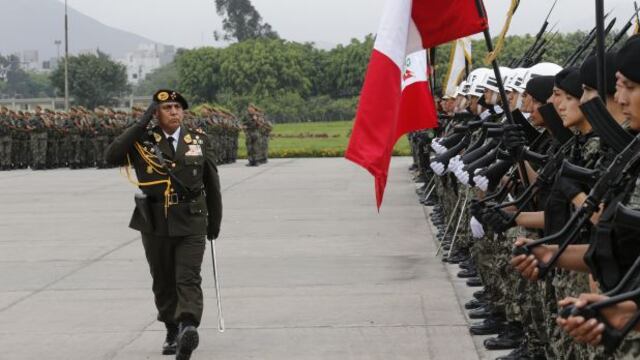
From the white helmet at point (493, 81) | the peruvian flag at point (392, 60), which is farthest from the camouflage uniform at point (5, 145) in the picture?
the peruvian flag at point (392, 60)

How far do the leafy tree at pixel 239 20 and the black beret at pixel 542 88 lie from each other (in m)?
111

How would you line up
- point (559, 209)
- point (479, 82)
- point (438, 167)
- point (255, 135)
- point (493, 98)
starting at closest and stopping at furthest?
point (559, 209) < point (493, 98) < point (438, 167) < point (479, 82) < point (255, 135)

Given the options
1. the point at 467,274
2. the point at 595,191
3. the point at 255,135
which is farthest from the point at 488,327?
the point at 255,135

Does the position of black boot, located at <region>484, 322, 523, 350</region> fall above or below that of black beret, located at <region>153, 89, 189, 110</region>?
below

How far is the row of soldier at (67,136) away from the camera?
29.8m

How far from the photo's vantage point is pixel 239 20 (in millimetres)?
117000

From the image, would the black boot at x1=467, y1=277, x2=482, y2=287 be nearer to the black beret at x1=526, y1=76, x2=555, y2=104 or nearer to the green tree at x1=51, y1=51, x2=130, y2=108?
the black beret at x1=526, y1=76, x2=555, y2=104

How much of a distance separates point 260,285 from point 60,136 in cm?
2109

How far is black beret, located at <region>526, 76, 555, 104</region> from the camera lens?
632cm

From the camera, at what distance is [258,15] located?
388 feet

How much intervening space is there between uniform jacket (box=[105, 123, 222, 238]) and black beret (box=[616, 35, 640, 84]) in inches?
160

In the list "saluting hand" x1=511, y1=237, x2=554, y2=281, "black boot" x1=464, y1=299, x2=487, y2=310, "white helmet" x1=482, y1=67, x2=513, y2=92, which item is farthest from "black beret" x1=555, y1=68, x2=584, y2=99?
"black boot" x1=464, y1=299, x2=487, y2=310

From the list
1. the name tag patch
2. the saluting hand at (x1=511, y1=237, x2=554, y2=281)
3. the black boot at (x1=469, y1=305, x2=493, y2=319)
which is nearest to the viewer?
the saluting hand at (x1=511, y1=237, x2=554, y2=281)

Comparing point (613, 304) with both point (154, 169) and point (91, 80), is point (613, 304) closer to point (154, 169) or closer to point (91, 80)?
point (154, 169)
